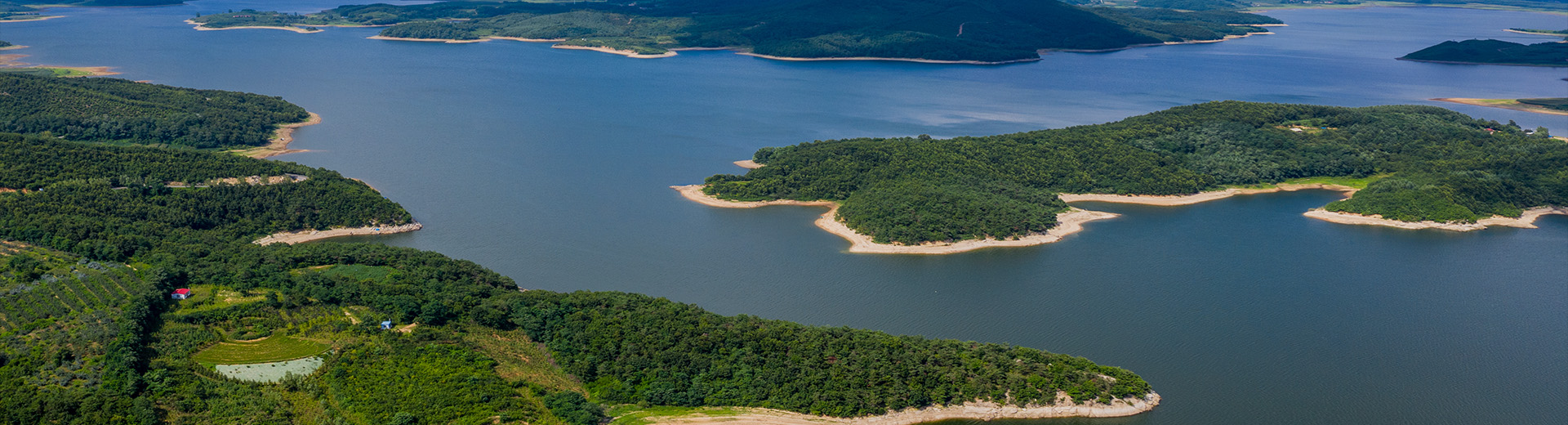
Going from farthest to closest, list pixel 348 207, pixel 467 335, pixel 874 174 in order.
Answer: pixel 874 174
pixel 348 207
pixel 467 335

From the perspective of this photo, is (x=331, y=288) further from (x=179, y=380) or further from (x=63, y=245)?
(x=63, y=245)

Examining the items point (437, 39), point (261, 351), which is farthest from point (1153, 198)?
point (437, 39)

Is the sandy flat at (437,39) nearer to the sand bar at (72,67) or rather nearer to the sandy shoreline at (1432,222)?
the sand bar at (72,67)

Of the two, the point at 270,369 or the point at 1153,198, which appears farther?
the point at 1153,198

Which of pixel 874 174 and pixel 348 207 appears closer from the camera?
pixel 348 207

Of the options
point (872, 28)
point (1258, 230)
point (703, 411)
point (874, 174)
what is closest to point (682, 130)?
point (874, 174)

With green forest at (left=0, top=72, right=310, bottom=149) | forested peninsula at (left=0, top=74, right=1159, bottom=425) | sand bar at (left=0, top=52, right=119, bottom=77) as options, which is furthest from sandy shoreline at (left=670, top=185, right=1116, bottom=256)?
sand bar at (left=0, top=52, right=119, bottom=77)

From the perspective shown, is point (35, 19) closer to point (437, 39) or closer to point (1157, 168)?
point (437, 39)
